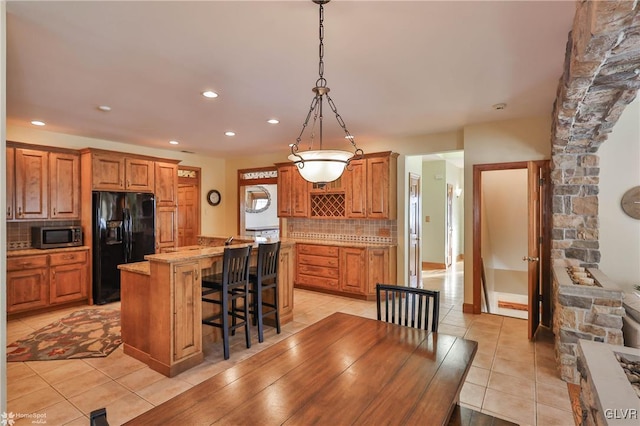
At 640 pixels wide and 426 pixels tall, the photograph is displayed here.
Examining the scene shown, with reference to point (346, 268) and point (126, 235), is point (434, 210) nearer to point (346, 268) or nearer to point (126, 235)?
point (346, 268)

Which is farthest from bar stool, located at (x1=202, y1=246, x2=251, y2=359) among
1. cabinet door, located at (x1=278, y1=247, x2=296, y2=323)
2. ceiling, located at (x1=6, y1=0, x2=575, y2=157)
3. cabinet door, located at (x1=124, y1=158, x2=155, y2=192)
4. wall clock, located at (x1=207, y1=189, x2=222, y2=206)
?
wall clock, located at (x1=207, y1=189, x2=222, y2=206)

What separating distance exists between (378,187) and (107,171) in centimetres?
426

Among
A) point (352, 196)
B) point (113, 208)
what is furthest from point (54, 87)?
point (352, 196)

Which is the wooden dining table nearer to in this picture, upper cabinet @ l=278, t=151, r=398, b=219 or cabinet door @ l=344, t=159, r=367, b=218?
upper cabinet @ l=278, t=151, r=398, b=219

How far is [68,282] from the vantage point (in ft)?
15.5

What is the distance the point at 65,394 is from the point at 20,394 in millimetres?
341

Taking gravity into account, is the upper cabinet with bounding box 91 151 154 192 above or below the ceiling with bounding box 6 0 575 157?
below

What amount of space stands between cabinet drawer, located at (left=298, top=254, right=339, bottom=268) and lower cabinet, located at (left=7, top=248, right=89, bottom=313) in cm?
334

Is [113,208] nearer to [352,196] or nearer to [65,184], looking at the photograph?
[65,184]

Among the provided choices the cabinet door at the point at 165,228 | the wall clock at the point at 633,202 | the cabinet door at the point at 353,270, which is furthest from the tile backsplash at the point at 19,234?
the wall clock at the point at 633,202

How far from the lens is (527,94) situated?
10.7 feet

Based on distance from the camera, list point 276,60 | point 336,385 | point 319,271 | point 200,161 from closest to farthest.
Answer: point 336,385
point 276,60
point 319,271
point 200,161

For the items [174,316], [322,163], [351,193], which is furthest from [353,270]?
[322,163]

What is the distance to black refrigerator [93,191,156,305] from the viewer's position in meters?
4.89
